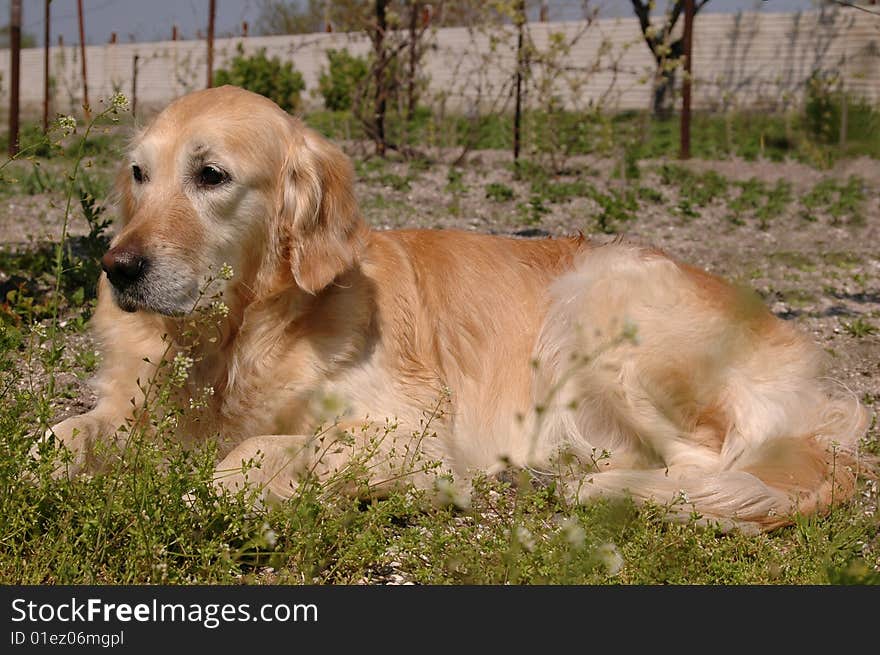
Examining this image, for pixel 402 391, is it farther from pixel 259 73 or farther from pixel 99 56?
pixel 99 56

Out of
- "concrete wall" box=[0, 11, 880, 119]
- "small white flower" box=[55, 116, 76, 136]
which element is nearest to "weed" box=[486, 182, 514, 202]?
"concrete wall" box=[0, 11, 880, 119]

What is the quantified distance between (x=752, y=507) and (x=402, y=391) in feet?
4.05

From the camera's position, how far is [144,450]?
2.28m

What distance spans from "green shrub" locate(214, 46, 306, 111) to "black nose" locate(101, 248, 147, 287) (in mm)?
16501

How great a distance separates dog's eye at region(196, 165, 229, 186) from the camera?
2.91 metres

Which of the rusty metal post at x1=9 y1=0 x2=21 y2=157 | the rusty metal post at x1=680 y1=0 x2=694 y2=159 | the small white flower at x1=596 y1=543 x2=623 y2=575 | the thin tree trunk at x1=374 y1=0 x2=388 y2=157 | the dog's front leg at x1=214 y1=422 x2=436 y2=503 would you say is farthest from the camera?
the thin tree trunk at x1=374 y1=0 x2=388 y2=157

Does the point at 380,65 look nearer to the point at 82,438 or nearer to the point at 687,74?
the point at 687,74

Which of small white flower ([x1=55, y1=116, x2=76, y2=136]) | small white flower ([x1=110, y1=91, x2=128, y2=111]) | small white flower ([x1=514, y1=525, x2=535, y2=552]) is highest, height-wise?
small white flower ([x1=110, y1=91, x2=128, y2=111])

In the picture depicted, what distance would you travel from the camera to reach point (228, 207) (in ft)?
9.69

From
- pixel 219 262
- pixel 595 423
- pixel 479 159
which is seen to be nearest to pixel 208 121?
pixel 219 262

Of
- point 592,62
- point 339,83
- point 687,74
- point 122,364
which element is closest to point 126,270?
point 122,364

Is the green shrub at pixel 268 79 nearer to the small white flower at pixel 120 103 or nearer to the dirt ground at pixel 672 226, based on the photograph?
the dirt ground at pixel 672 226

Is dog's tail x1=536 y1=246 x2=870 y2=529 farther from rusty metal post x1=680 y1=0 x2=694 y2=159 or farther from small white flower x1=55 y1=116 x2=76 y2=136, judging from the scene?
rusty metal post x1=680 y1=0 x2=694 y2=159

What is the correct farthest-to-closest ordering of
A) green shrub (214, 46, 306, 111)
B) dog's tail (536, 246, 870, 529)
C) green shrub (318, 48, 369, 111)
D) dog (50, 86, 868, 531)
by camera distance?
green shrub (214, 46, 306, 111)
green shrub (318, 48, 369, 111)
dog's tail (536, 246, 870, 529)
dog (50, 86, 868, 531)
